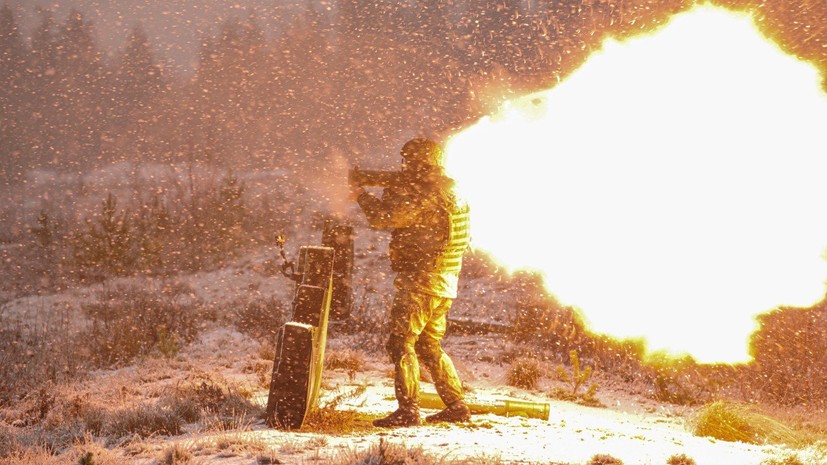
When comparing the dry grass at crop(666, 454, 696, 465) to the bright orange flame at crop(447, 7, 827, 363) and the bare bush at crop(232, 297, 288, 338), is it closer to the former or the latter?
the bright orange flame at crop(447, 7, 827, 363)

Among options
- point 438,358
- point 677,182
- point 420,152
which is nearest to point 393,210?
point 420,152

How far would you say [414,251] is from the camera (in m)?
5.77

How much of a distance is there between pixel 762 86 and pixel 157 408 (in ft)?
26.8

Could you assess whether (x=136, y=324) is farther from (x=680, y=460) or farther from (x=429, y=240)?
(x=680, y=460)

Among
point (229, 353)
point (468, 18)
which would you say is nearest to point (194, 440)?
point (229, 353)

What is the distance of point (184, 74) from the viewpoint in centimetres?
4641

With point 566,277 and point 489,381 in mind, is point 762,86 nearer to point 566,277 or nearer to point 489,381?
point 566,277

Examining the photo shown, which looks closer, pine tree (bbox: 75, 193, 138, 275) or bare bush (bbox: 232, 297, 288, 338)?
bare bush (bbox: 232, 297, 288, 338)

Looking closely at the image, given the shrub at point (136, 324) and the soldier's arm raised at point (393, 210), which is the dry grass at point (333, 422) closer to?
the soldier's arm raised at point (393, 210)

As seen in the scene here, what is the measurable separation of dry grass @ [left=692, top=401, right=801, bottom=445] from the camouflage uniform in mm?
3194

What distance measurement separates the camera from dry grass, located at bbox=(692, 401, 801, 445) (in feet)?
21.6

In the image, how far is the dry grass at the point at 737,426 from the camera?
21.6 ft

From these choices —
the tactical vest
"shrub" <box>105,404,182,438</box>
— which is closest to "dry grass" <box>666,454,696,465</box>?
the tactical vest

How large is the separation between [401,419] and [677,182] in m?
5.35
